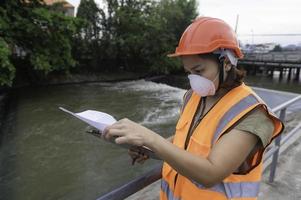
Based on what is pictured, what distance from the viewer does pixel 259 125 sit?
106 centimetres

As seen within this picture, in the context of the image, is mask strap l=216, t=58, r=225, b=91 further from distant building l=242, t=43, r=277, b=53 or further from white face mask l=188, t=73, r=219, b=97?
distant building l=242, t=43, r=277, b=53

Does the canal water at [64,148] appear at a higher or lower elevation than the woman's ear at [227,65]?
lower

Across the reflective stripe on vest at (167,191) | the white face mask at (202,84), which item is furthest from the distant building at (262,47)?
the white face mask at (202,84)

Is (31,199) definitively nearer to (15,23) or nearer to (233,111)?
(233,111)

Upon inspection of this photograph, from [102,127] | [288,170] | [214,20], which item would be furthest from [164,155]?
[288,170]

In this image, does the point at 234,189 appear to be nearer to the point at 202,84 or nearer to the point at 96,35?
the point at 202,84

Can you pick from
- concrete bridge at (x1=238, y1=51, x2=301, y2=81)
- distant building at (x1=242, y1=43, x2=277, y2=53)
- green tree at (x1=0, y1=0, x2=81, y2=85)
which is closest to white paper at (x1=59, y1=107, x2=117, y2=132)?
green tree at (x1=0, y1=0, x2=81, y2=85)

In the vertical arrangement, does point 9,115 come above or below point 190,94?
below

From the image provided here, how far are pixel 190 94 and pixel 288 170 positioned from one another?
234cm

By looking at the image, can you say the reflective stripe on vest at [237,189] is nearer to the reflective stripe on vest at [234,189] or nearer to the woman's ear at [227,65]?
the reflective stripe on vest at [234,189]

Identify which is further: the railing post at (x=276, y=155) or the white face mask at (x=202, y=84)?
the railing post at (x=276, y=155)

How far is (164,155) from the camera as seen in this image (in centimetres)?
99

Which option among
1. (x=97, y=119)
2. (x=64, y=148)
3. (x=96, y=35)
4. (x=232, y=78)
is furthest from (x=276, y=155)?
(x=96, y=35)

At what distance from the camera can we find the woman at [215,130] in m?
1.00
